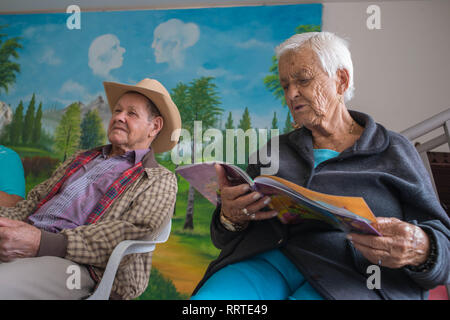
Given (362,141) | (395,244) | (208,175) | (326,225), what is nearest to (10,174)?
(208,175)

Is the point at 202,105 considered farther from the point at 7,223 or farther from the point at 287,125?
the point at 7,223

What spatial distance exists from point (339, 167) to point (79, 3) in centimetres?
315

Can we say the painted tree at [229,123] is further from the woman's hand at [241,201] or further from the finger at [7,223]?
the finger at [7,223]

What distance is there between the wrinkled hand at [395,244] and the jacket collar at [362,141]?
33 centimetres

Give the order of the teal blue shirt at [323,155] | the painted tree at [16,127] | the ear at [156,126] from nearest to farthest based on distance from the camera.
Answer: the teal blue shirt at [323,155] → the ear at [156,126] → the painted tree at [16,127]

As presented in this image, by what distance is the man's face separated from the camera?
5.97 feet

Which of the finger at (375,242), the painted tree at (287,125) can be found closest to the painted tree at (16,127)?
the painted tree at (287,125)

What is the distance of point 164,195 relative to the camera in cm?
160

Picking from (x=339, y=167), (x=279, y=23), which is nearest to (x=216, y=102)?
(x=279, y=23)

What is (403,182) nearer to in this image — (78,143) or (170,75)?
(170,75)

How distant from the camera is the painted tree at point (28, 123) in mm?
3268

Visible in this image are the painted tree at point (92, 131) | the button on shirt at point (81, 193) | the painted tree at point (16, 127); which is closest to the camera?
the button on shirt at point (81, 193)

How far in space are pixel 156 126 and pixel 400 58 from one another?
2.07 m

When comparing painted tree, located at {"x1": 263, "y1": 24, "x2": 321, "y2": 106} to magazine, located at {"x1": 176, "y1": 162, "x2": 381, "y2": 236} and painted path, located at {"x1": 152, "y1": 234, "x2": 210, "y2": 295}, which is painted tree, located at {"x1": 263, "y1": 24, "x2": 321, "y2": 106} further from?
magazine, located at {"x1": 176, "y1": 162, "x2": 381, "y2": 236}
